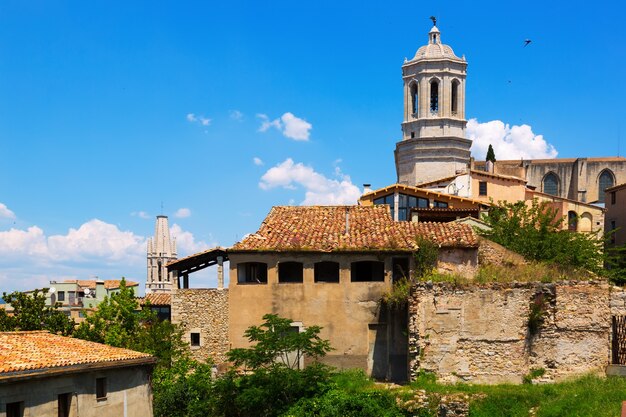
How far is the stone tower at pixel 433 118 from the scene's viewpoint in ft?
182

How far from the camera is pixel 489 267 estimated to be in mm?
25453

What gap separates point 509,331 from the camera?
22953 mm

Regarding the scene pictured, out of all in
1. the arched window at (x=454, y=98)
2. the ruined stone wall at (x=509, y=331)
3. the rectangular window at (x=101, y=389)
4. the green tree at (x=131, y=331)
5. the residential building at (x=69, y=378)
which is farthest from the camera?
the arched window at (x=454, y=98)

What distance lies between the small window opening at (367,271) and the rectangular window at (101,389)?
9.86 metres

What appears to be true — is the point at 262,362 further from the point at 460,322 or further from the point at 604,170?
the point at 604,170

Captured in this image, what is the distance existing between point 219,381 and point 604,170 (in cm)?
4968

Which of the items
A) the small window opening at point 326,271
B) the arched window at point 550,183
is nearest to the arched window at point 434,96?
the arched window at point 550,183

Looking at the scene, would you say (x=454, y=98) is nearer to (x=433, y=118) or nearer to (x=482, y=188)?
(x=433, y=118)

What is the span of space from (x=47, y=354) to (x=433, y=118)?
135 feet

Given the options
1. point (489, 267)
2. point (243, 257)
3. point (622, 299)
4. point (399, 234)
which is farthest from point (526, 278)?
point (243, 257)

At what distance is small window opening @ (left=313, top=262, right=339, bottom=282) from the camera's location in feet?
89.2

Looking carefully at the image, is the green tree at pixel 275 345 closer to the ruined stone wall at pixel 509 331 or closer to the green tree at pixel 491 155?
the ruined stone wall at pixel 509 331

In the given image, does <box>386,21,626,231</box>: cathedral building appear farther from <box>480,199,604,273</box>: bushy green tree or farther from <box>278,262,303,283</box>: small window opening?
<box>278,262,303,283</box>: small window opening

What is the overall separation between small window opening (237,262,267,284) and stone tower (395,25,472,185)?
29.5m
